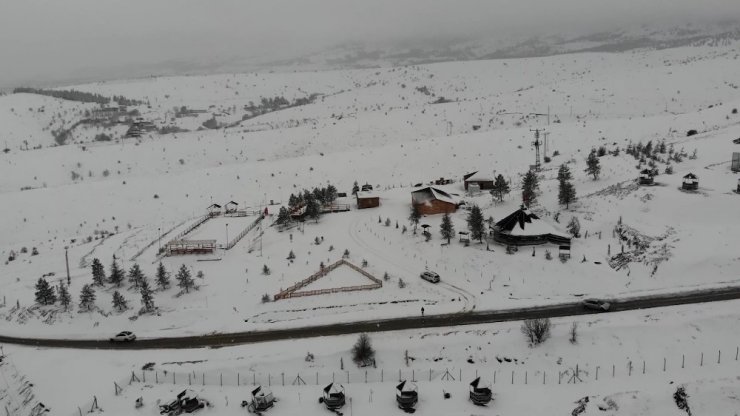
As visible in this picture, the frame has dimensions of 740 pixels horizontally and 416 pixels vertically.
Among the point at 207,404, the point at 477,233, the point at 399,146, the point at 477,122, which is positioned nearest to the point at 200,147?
the point at 399,146

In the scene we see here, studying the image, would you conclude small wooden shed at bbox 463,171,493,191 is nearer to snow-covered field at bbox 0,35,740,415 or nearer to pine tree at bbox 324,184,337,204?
snow-covered field at bbox 0,35,740,415

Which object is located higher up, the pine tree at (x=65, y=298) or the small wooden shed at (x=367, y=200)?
the small wooden shed at (x=367, y=200)

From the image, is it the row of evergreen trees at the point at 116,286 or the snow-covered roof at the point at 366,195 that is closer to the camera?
the row of evergreen trees at the point at 116,286

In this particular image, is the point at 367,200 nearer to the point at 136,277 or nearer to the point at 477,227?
the point at 477,227

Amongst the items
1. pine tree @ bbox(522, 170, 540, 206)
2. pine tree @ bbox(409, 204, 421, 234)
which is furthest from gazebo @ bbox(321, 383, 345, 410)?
pine tree @ bbox(522, 170, 540, 206)

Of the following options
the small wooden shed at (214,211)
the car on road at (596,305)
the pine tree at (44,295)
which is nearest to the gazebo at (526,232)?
the car on road at (596,305)

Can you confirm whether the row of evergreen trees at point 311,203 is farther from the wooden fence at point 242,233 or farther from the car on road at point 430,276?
the car on road at point 430,276
